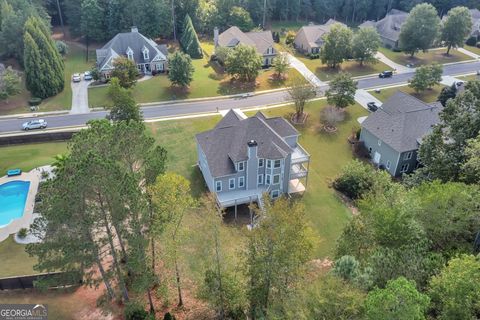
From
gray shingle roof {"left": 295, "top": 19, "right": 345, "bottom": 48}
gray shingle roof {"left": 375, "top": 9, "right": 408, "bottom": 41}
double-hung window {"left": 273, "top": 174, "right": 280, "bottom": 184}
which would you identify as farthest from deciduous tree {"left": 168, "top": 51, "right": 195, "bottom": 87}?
gray shingle roof {"left": 375, "top": 9, "right": 408, "bottom": 41}

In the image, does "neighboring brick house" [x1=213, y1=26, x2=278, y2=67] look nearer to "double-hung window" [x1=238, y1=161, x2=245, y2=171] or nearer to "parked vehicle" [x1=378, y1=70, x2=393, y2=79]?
"parked vehicle" [x1=378, y1=70, x2=393, y2=79]

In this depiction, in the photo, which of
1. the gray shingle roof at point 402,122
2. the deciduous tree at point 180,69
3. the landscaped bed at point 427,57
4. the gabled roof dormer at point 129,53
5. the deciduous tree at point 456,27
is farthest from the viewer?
the landscaped bed at point 427,57

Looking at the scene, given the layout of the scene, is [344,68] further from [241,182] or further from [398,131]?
[241,182]

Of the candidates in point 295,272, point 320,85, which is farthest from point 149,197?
point 320,85

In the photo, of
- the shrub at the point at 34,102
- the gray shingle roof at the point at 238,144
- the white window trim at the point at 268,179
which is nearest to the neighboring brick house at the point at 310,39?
the gray shingle roof at the point at 238,144

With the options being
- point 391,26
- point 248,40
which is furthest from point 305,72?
point 391,26

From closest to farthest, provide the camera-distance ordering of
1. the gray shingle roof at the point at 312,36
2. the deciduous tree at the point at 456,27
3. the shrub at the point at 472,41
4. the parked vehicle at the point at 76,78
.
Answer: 1. the parked vehicle at the point at 76,78
2. the deciduous tree at the point at 456,27
3. the gray shingle roof at the point at 312,36
4. the shrub at the point at 472,41

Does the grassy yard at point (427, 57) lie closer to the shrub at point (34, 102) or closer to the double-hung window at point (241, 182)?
the double-hung window at point (241, 182)

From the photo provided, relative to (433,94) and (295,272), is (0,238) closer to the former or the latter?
(295,272)
